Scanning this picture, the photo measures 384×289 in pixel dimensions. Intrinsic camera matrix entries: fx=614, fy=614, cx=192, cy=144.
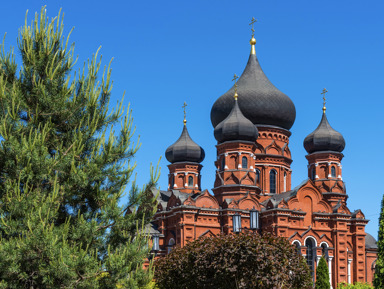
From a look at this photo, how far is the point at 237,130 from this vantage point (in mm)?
44344

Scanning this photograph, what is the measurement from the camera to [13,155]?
41.8 feet

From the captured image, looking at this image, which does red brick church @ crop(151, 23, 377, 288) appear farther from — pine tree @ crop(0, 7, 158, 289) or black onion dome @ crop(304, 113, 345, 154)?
pine tree @ crop(0, 7, 158, 289)

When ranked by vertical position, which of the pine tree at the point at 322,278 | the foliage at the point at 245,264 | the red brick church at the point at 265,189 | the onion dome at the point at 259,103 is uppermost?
the onion dome at the point at 259,103

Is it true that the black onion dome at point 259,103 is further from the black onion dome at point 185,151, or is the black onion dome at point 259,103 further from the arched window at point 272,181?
the arched window at point 272,181

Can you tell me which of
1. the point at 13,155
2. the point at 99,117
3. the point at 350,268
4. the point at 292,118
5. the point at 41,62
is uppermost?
the point at 292,118

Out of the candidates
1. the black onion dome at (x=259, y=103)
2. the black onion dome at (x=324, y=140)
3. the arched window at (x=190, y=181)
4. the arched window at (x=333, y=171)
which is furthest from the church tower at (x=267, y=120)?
the arched window at (x=190, y=181)

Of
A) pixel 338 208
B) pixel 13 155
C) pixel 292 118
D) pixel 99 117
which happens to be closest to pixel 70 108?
pixel 99 117

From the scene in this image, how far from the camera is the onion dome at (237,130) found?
44406 millimetres

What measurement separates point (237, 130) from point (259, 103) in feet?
17.0

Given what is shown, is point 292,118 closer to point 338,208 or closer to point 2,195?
point 338,208

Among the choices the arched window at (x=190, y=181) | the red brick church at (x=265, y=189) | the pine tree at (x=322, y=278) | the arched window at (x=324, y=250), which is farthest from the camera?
the arched window at (x=190, y=181)

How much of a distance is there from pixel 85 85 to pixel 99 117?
856 millimetres

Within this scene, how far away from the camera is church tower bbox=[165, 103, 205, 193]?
52250mm

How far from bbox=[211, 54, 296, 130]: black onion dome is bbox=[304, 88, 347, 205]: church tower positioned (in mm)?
2653
